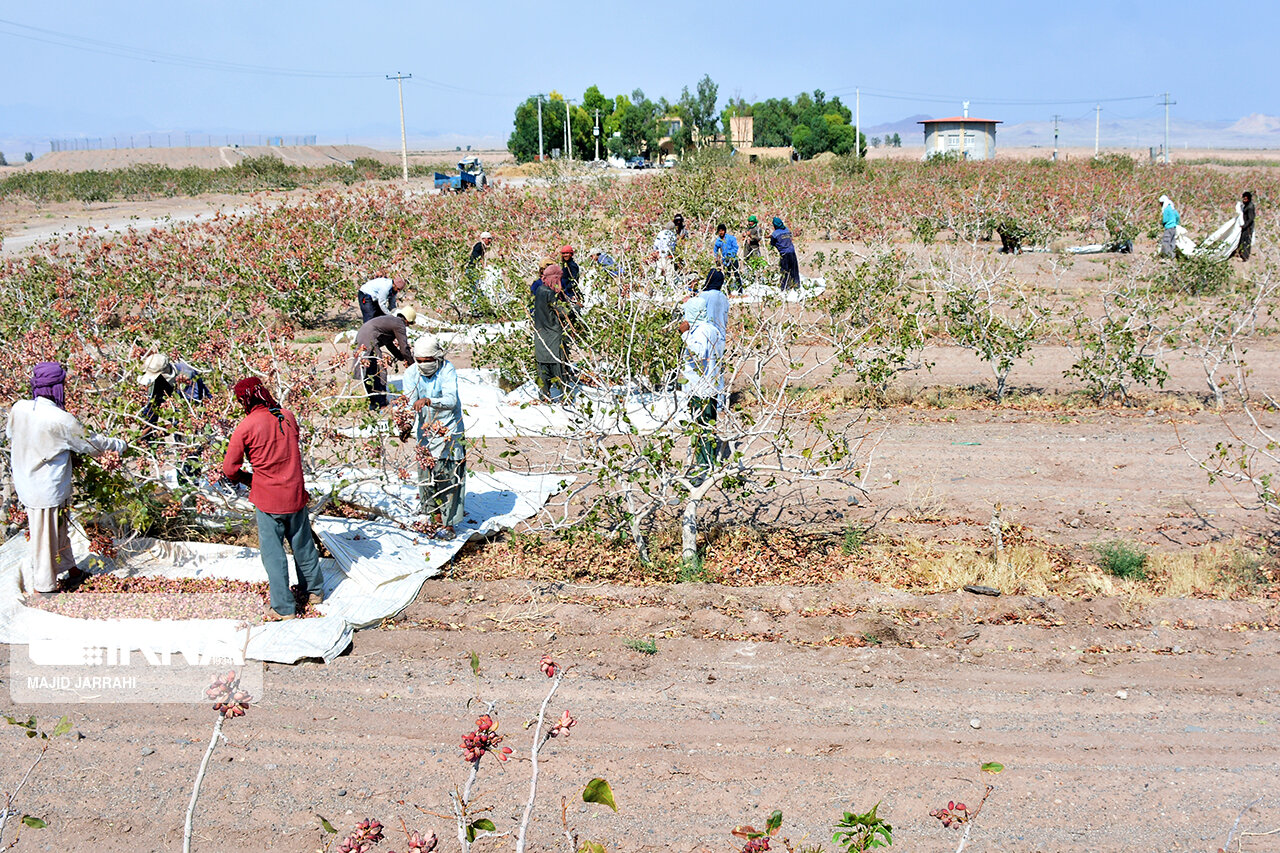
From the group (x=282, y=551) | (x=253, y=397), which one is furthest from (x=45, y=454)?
(x=282, y=551)

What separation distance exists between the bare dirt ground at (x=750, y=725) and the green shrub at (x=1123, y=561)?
223 millimetres

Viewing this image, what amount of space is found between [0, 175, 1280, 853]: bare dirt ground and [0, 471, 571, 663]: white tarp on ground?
0.48 ft

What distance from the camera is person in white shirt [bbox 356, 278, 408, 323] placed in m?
9.57

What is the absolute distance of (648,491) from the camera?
19.3ft

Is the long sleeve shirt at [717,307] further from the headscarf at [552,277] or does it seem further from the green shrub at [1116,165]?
the green shrub at [1116,165]

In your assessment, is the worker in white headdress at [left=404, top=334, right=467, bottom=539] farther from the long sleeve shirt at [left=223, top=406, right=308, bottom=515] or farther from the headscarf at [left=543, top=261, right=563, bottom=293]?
the headscarf at [left=543, top=261, right=563, bottom=293]

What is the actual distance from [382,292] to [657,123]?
66004 millimetres

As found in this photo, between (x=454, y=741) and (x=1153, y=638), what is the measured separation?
3.67 m

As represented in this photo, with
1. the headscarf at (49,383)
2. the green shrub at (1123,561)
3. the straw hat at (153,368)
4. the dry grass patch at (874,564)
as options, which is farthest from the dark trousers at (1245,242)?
the headscarf at (49,383)

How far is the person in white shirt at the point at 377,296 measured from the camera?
9570 millimetres

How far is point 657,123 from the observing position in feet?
237

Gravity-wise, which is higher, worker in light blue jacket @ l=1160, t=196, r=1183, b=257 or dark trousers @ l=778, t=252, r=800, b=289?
worker in light blue jacket @ l=1160, t=196, r=1183, b=257

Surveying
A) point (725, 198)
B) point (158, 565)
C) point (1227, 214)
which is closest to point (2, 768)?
point (158, 565)

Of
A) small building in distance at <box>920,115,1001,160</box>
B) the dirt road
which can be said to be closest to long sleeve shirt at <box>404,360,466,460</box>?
the dirt road
